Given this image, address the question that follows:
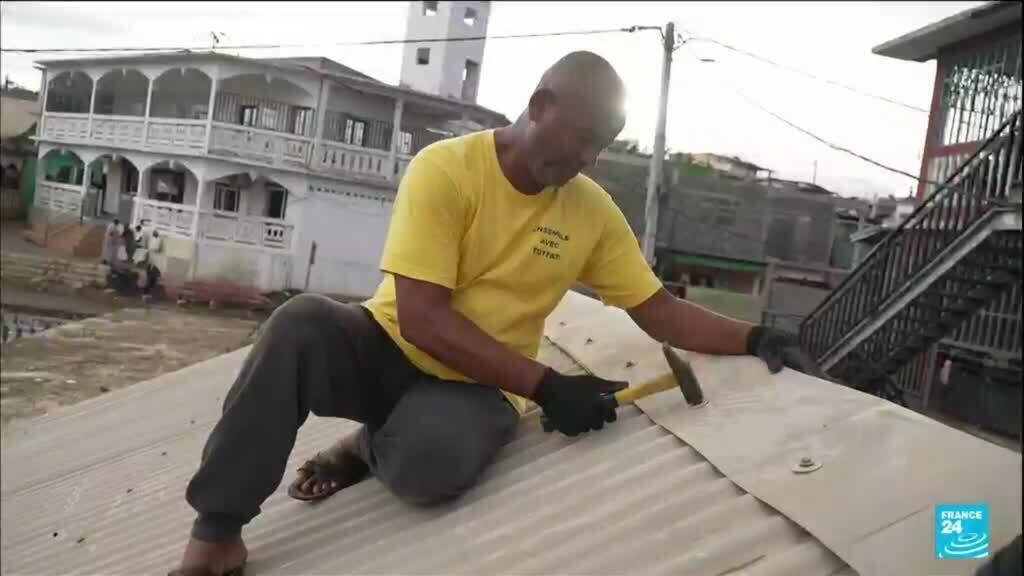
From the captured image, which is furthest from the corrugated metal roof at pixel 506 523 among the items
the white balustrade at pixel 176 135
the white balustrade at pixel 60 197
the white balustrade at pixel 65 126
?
the white balustrade at pixel 65 126

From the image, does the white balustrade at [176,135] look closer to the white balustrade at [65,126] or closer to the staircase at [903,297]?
the white balustrade at [65,126]

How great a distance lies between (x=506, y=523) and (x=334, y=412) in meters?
0.67

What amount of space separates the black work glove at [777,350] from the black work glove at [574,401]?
0.48 metres

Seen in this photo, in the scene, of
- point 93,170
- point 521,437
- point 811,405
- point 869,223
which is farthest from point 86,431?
point 93,170

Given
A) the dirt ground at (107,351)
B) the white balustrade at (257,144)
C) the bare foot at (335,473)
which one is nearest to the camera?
the bare foot at (335,473)

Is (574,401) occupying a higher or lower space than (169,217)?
higher

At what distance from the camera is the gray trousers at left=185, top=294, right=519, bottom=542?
2326mm

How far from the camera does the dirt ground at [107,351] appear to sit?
40.1ft

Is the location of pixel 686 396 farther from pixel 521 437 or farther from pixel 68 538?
pixel 68 538

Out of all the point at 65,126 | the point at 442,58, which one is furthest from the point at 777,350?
the point at 65,126

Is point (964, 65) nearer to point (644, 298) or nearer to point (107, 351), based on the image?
point (644, 298)

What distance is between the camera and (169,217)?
23.6 metres

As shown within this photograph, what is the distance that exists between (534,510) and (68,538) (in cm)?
226

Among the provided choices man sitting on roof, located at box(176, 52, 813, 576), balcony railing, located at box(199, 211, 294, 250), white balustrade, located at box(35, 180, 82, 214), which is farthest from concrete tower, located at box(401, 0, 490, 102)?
man sitting on roof, located at box(176, 52, 813, 576)
